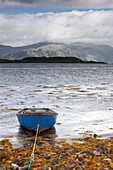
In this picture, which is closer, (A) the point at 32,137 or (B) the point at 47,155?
(B) the point at 47,155

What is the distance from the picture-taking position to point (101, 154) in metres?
14.5

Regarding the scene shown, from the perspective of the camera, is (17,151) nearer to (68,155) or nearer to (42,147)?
(42,147)

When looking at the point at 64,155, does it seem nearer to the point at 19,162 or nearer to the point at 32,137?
the point at 19,162

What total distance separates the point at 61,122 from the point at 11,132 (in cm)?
591

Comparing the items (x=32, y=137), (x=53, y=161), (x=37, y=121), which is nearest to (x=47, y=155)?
(x=53, y=161)

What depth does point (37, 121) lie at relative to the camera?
19703mm

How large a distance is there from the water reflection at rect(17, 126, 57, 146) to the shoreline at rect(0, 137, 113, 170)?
2.28 ft

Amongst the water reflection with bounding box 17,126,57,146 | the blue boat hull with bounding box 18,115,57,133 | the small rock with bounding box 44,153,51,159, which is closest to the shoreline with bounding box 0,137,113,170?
the small rock with bounding box 44,153,51,159

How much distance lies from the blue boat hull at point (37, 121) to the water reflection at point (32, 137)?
494 mm

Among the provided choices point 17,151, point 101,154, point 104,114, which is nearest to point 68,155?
point 101,154

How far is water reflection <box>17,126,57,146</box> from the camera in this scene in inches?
700

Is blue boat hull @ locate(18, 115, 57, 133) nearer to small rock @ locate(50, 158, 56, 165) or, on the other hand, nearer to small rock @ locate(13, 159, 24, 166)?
small rock @ locate(13, 159, 24, 166)

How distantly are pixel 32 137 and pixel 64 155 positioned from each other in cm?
530

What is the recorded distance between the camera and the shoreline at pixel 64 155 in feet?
42.4
